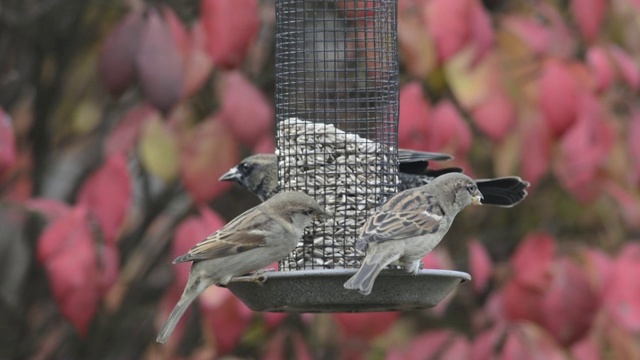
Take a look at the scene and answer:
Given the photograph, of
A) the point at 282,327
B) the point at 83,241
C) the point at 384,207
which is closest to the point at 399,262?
the point at 384,207

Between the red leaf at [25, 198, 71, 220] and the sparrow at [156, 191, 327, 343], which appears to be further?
the red leaf at [25, 198, 71, 220]

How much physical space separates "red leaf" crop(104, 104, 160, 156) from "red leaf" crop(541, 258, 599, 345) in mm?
2610

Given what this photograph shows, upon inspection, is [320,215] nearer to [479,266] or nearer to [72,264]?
[72,264]

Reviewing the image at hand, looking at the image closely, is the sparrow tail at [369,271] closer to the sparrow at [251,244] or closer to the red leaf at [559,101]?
the sparrow at [251,244]

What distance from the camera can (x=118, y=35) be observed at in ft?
27.2

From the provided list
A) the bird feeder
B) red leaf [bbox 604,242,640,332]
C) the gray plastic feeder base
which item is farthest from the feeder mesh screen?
red leaf [bbox 604,242,640,332]

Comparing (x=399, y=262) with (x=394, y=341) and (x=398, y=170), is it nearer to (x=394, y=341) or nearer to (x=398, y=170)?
(x=398, y=170)

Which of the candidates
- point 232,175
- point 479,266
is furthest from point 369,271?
point 479,266

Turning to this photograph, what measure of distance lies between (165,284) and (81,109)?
1383mm

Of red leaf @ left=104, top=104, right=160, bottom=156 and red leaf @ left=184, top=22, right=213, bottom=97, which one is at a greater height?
red leaf @ left=184, top=22, right=213, bottom=97

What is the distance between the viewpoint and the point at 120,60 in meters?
8.23

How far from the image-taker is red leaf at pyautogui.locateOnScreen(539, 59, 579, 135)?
27.6 ft

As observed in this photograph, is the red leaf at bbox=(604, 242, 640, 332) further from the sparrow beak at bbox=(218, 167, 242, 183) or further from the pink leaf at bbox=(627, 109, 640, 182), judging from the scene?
the sparrow beak at bbox=(218, 167, 242, 183)

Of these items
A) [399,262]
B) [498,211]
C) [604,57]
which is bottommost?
[498,211]
